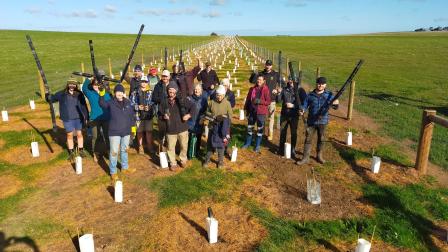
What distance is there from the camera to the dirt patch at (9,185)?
8.63 m

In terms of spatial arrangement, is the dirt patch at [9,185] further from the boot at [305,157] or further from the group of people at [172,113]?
the boot at [305,157]

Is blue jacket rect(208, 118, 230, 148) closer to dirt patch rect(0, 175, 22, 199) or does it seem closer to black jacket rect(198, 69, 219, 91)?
black jacket rect(198, 69, 219, 91)

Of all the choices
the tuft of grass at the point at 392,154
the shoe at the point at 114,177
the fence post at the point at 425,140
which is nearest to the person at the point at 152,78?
the shoe at the point at 114,177

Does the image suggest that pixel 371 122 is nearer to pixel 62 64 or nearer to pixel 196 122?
pixel 196 122

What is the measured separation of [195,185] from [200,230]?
1981 mm

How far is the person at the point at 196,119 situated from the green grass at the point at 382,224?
2934 mm

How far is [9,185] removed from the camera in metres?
9.08

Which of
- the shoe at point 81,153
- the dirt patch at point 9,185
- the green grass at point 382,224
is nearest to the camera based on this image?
the green grass at point 382,224

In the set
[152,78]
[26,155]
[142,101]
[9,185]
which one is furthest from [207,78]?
[9,185]

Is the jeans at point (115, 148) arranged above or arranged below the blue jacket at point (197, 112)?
below

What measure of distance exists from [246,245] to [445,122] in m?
5.77

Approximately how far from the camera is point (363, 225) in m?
7.07

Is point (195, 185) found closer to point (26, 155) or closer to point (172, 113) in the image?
point (172, 113)

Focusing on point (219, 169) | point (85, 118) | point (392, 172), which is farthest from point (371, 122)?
point (85, 118)
